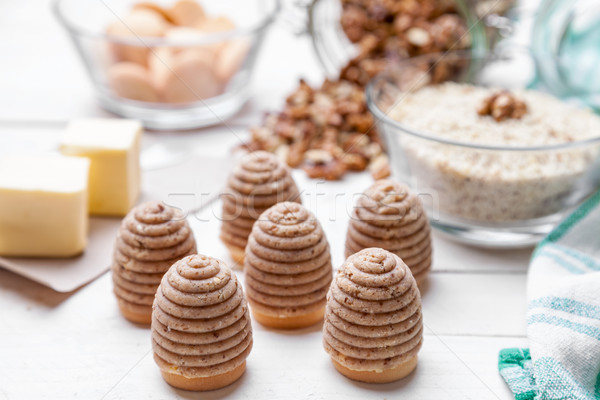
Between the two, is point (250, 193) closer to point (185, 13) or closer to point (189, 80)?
point (189, 80)

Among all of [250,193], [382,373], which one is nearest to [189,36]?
[250,193]

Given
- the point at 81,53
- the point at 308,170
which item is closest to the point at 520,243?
the point at 308,170

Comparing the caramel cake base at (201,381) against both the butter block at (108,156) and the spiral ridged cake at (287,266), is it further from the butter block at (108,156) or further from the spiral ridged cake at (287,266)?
the butter block at (108,156)

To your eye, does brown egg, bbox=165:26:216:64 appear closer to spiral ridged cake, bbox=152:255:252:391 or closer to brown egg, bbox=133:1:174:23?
brown egg, bbox=133:1:174:23

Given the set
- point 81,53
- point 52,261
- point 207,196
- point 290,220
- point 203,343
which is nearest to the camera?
point 203,343

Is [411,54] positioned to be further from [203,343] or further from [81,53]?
[203,343]

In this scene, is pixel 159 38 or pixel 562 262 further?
pixel 159 38

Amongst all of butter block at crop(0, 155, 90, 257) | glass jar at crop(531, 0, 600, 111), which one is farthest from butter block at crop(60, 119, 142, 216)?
glass jar at crop(531, 0, 600, 111)
